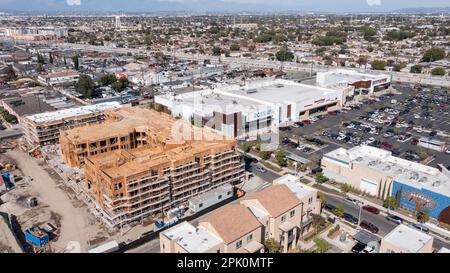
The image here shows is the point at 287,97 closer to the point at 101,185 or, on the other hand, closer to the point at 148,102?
the point at 148,102

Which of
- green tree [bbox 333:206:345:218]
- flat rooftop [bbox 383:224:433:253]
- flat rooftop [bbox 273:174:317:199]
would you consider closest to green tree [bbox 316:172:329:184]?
flat rooftop [bbox 273:174:317:199]

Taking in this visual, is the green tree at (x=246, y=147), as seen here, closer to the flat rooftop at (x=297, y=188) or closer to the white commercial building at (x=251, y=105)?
the white commercial building at (x=251, y=105)

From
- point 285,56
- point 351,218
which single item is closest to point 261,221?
point 351,218

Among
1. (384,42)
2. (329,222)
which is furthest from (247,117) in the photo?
(384,42)

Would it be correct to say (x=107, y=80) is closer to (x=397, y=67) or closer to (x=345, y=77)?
(x=345, y=77)

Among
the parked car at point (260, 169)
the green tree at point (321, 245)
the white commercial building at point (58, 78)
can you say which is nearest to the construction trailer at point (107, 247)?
the green tree at point (321, 245)
